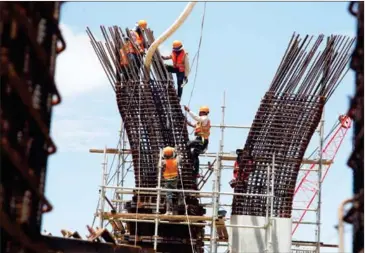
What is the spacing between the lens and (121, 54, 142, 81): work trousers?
84.0ft

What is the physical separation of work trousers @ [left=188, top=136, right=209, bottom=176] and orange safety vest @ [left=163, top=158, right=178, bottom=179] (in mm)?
1146

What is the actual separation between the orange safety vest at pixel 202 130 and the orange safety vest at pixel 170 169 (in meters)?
1.46

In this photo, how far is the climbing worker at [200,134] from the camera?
24906mm

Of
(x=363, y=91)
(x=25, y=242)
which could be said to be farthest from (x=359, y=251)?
(x=25, y=242)

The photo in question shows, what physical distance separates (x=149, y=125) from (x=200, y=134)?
1.57m

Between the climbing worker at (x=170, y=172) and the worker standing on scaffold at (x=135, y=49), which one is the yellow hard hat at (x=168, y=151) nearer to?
the climbing worker at (x=170, y=172)

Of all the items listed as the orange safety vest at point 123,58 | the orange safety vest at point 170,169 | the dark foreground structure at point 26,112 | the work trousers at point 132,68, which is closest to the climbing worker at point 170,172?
the orange safety vest at point 170,169

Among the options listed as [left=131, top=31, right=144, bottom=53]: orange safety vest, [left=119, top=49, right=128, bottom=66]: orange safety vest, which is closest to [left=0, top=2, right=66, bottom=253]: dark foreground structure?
[left=119, top=49, right=128, bottom=66]: orange safety vest

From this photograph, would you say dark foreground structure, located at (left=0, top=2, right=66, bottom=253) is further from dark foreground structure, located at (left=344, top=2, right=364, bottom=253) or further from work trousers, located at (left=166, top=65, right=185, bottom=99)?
work trousers, located at (left=166, top=65, right=185, bottom=99)

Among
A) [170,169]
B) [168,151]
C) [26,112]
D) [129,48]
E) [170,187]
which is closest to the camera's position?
[26,112]

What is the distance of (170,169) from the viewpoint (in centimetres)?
2412

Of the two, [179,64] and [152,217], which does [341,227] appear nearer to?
[152,217]

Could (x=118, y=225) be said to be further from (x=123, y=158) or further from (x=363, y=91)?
(x=363, y=91)

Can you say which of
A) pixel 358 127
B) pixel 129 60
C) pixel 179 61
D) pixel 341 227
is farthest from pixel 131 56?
pixel 341 227
